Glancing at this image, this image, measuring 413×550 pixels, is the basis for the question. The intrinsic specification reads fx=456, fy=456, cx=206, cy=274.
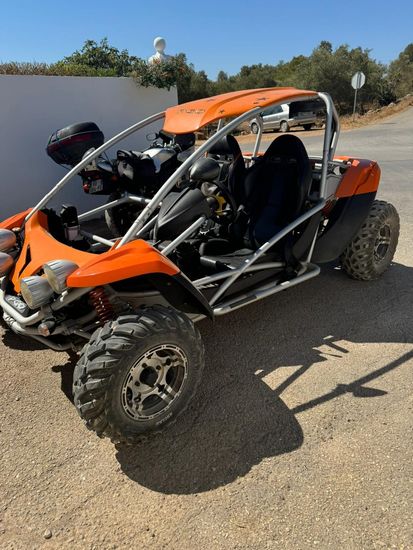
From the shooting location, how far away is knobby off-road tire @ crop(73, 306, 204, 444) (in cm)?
226

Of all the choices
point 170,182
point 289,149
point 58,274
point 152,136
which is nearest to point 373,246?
point 289,149

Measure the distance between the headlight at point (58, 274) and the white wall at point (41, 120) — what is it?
4161 millimetres

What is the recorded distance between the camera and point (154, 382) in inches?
98.9

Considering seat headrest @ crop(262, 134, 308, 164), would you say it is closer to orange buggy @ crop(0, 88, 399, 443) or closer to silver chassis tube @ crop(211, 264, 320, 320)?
orange buggy @ crop(0, 88, 399, 443)

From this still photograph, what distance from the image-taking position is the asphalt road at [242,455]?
2.02m

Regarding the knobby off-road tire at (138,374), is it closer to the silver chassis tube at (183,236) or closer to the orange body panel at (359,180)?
the silver chassis tube at (183,236)

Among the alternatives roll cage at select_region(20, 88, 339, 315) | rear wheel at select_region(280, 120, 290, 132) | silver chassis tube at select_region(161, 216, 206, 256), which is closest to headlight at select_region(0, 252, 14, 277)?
roll cage at select_region(20, 88, 339, 315)

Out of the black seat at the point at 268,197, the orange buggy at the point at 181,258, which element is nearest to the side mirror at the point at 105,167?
the orange buggy at the point at 181,258

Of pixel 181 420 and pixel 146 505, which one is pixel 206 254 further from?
pixel 146 505

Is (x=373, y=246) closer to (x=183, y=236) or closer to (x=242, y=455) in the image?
(x=183, y=236)

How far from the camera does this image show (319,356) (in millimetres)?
3311

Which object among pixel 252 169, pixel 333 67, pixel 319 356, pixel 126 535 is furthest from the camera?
pixel 333 67

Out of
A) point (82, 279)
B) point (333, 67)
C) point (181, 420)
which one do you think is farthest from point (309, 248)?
point (333, 67)

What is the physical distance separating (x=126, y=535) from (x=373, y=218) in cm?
343
